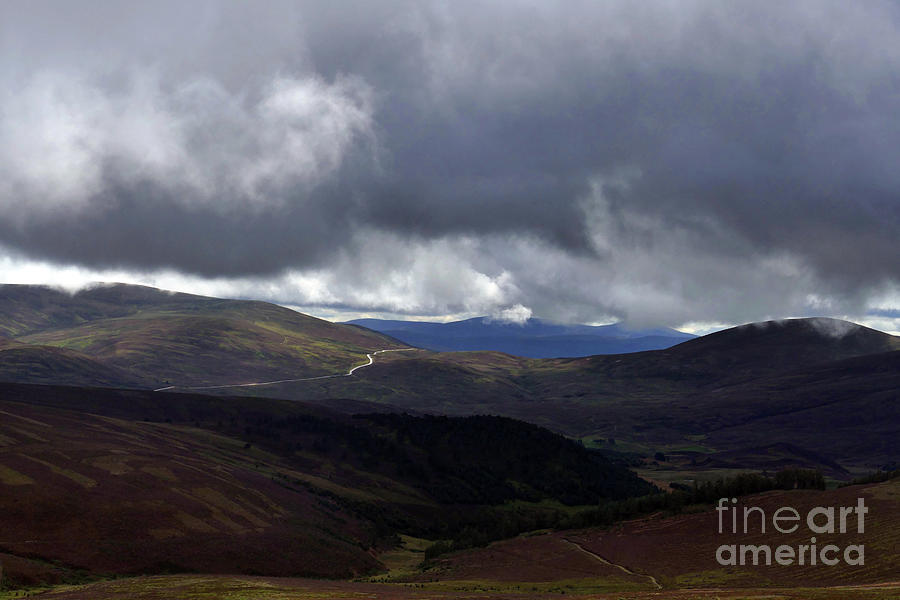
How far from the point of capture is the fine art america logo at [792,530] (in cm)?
7738

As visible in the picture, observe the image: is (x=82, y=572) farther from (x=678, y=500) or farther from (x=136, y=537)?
(x=678, y=500)

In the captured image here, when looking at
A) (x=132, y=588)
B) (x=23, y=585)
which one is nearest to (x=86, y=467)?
(x=23, y=585)

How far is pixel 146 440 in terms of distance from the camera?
616 ft

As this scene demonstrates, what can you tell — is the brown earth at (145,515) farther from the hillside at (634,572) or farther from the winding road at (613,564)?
the winding road at (613,564)

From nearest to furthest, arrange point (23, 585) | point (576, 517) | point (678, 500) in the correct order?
point (23, 585) → point (678, 500) → point (576, 517)

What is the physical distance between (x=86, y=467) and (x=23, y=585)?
191ft

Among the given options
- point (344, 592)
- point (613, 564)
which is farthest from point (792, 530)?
point (344, 592)

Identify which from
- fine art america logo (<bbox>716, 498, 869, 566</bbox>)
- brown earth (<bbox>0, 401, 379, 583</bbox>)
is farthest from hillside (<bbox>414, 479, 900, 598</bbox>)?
brown earth (<bbox>0, 401, 379, 583</bbox>)

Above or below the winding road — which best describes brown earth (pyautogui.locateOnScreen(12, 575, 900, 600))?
above

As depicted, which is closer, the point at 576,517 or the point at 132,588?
the point at 132,588

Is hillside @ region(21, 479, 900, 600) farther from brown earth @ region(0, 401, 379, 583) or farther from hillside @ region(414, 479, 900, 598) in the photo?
brown earth @ region(0, 401, 379, 583)

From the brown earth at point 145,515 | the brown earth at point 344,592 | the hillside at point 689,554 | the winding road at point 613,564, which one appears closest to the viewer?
the brown earth at point 344,592

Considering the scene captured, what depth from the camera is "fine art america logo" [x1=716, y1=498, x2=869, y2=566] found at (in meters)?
77.4

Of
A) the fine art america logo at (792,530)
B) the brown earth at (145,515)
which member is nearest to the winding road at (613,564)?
the fine art america logo at (792,530)
